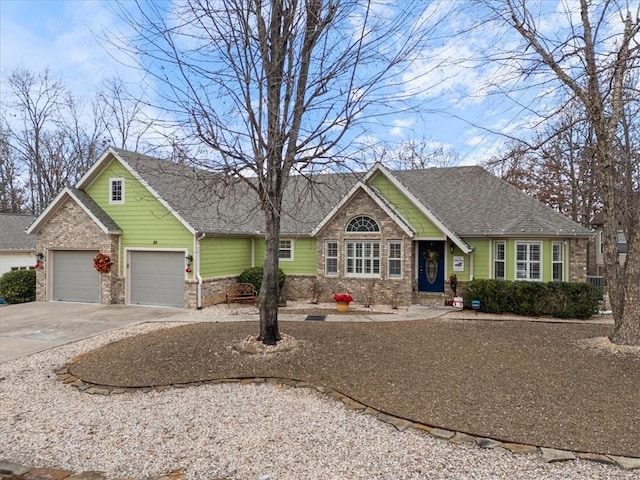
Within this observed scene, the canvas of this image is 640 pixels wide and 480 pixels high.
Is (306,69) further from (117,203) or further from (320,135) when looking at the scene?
(117,203)

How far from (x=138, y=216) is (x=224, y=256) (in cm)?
340

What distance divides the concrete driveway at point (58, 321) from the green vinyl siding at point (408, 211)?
8.27 metres

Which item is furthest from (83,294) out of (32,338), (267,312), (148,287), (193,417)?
(193,417)

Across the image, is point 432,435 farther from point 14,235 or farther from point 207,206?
point 14,235

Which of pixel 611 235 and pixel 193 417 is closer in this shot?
pixel 193 417

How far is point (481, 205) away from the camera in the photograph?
1633 cm

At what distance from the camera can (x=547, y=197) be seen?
2928 centimetres

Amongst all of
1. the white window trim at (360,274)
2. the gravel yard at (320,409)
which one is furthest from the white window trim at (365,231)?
the gravel yard at (320,409)

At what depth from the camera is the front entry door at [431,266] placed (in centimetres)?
1556

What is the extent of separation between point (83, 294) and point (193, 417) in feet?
42.1

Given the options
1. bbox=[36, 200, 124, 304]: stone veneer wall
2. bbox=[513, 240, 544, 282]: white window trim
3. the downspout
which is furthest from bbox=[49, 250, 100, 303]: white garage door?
bbox=[513, 240, 544, 282]: white window trim

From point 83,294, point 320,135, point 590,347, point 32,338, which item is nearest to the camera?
point 320,135

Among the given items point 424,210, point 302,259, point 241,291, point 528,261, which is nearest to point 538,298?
point 528,261

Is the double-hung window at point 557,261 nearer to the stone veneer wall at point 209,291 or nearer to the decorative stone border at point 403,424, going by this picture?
the decorative stone border at point 403,424
